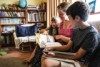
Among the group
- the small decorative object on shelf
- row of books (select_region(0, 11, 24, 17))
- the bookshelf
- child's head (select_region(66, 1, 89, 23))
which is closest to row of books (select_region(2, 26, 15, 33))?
the bookshelf

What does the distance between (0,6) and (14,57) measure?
2005 mm

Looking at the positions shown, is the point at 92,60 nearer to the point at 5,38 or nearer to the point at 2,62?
the point at 2,62

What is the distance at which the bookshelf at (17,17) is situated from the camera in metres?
5.27

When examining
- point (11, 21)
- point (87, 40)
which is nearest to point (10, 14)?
point (11, 21)

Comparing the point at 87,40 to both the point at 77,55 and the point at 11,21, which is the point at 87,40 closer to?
the point at 77,55

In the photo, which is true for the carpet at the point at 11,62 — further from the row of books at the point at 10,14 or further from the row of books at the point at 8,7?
the row of books at the point at 8,7

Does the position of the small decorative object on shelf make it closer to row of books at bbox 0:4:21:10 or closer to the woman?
row of books at bbox 0:4:21:10

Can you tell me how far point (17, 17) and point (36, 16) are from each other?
23.5 inches

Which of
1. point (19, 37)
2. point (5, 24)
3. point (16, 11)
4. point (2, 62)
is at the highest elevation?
point (16, 11)

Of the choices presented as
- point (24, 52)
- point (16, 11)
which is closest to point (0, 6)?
point (16, 11)

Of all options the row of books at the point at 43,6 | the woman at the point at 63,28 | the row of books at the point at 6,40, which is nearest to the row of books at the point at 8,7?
the row of books at the point at 43,6

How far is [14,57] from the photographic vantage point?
4.05 m

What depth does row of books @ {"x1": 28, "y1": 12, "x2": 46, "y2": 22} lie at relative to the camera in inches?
215

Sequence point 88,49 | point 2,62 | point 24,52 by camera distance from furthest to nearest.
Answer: point 24,52, point 2,62, point 88,49
